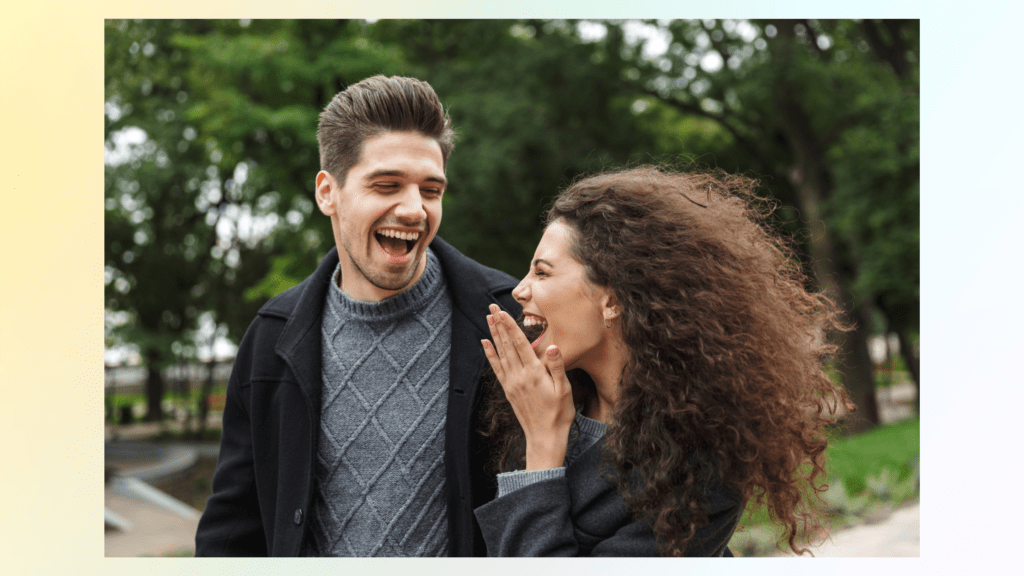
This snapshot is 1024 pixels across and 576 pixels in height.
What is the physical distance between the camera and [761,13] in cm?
335

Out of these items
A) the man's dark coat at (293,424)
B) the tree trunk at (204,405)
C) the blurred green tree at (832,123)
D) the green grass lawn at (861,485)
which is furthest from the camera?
the tree trunk at (204,405)

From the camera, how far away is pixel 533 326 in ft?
8.69

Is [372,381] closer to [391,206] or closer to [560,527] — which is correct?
[391,206]

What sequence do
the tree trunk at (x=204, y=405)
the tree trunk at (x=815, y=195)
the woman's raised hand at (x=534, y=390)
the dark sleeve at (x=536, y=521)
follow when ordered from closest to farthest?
the dark sleeve at (x=536, y=521), the woman's raised hand at (x=534, y=390), the tree trunk at (x=815, y=195), the tree trunk at (x=204, y=405)

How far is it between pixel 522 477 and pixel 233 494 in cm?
117

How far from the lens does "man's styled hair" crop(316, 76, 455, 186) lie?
8.90 feet

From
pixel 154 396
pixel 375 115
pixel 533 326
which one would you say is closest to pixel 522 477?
pixel 533 326

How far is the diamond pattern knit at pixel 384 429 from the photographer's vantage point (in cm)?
265

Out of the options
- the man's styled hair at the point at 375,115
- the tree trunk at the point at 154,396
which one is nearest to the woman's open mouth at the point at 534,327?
the man's styled hair at the point at 375,115

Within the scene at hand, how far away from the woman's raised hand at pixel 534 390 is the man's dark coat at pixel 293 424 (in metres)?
0.26

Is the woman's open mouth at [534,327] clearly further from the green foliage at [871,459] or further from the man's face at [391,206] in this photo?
the green foliage at [871,459]

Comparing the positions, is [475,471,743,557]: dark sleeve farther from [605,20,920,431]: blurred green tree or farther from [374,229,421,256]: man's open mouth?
[605,20,920,431]: blurred green tree
